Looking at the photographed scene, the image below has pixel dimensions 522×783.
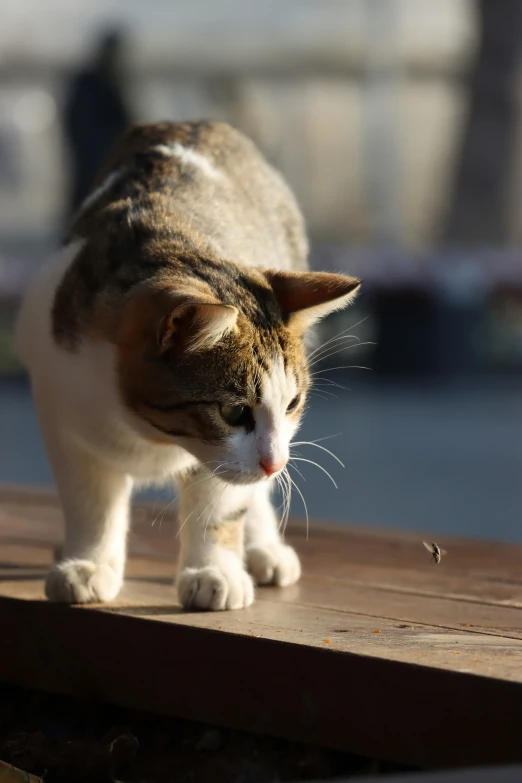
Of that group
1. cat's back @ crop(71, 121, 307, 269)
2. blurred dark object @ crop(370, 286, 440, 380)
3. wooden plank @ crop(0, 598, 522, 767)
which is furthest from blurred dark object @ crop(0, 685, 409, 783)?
blurred dark object @ crop(370, 286, 440, 380)

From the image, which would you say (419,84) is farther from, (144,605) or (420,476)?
(144,605)

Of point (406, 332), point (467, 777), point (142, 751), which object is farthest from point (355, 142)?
point (467, 777)

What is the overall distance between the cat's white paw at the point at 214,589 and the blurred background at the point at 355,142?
16.6 ft

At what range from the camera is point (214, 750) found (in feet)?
7.00

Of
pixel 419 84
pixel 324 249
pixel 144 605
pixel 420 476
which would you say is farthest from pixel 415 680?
pixel 419 84

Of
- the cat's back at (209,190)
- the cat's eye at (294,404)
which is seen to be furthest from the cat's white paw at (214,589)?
the cat's back at (209,190)

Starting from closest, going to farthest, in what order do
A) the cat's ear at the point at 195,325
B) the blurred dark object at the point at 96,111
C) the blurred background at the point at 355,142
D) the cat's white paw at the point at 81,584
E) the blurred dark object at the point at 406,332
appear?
the cat's ear at the point at 195,325, the cat's white paw at the point at 81,584, the blurred dark object at the point at 96,111, the blurred background at the point at 355,142, the blurred dark object at the point at 406,332

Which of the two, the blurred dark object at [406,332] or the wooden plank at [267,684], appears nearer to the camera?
the wooden plank at [267,684]

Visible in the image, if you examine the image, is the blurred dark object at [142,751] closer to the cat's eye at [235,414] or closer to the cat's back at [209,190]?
the cat's eye at [235,414]

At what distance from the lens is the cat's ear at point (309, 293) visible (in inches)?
88.4

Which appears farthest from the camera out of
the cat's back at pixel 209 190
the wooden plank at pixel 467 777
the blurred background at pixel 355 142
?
the blurred background at pixel 355 142

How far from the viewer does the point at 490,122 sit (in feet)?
35.6

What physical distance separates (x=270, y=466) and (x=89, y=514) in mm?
575

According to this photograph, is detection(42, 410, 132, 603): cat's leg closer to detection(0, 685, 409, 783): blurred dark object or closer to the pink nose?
detection(0, 685, 409, 783): blurred dark object
